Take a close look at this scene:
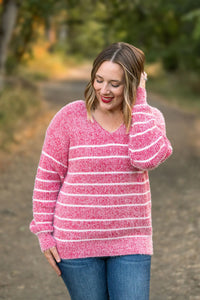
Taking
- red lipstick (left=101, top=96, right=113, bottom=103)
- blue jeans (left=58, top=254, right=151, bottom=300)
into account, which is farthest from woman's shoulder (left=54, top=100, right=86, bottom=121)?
blue jeans (left=58, top=254, right=151, bottom=300)

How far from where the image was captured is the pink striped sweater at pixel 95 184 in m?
2.20

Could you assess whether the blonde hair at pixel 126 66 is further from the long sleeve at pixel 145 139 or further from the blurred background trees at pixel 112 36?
the blurred background trees at pixel 112 36

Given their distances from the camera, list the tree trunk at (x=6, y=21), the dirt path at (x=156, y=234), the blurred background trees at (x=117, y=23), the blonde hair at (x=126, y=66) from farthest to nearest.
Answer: the blurred background trees at (x=117, y=23), the tree trunk at (x=6, y=21), the dirt path at (x=156, y=234), the blonde hair at (x=126, y=66)

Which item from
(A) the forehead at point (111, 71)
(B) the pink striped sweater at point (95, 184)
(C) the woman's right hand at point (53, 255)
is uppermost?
(A) the forehead at point (111, 71)

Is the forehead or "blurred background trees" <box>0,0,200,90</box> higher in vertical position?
"blurred background trees" <box>0,0,200,90</box>

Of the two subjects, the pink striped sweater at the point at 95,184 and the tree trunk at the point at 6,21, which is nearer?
the pink striped sweater at the point at 95,184

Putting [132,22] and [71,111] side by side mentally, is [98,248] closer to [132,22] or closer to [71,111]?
[71,111]

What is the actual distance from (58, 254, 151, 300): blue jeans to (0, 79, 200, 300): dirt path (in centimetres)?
192

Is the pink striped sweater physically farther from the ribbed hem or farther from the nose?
the nose

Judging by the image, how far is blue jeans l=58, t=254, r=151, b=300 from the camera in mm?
2205

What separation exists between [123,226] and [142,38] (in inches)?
665

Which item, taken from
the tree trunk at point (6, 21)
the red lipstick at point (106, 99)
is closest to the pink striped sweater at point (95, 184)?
the red lipstick at point (106, 99)

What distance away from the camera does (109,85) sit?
2197 millimetres

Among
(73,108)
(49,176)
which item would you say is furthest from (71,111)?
(49,176)
